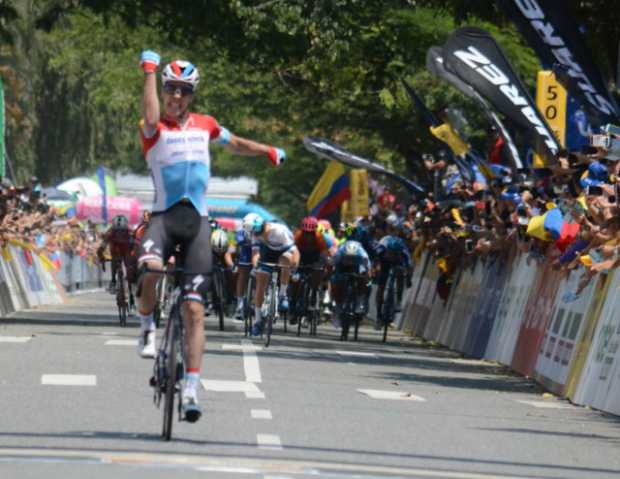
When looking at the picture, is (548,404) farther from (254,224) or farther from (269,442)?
(254,224)

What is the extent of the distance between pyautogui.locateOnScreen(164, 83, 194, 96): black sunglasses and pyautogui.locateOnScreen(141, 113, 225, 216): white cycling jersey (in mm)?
140

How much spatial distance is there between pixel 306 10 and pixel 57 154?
44884mm

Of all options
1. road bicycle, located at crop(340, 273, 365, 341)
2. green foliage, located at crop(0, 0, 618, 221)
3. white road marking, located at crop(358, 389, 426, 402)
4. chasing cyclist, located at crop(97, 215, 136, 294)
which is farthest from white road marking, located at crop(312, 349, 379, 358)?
white road marking, located at crop(358, 389, 426, 402)

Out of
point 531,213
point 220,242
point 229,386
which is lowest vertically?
point 229,386

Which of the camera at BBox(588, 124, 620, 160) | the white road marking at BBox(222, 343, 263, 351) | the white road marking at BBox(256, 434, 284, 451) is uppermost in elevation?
the camera at BBox(588, 124, 620, 160)

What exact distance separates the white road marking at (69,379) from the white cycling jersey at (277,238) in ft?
33.9

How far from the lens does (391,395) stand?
1748 centimetres

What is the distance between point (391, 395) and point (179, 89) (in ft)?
16.6

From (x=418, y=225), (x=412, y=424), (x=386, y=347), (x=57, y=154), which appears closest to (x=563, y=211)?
Result: (x=412, y=424)

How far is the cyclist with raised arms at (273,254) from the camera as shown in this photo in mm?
26984

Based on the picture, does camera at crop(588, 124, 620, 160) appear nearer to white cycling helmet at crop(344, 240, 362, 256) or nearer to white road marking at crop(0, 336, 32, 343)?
white road marking at crop(0, 336, 32, 343)

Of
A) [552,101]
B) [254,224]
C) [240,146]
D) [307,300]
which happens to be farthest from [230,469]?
[307,300]

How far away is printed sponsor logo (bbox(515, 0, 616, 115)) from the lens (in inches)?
794

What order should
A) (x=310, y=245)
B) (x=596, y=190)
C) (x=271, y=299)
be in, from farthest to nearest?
(x=310, y=245) → (x=271, y=299) → (x=596, y=190)
